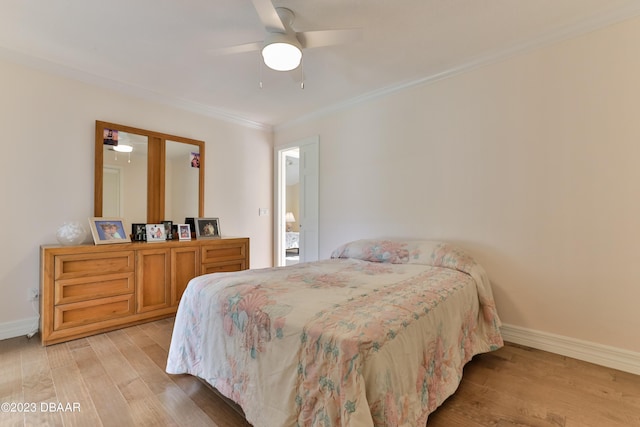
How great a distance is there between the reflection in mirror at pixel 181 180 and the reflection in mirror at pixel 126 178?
0.26 m

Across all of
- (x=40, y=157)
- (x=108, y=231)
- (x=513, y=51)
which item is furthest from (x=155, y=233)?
(x=513, y=51)

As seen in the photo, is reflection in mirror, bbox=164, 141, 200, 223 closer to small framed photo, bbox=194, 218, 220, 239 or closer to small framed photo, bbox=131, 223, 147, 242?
small framed photo, bbox=194, 218, 220, 239

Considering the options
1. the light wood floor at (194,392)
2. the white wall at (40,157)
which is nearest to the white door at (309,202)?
the white wall at (40,157)

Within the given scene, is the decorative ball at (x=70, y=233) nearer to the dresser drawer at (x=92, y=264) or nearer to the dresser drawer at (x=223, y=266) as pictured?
the dresser drawer at (x=92, y=264)

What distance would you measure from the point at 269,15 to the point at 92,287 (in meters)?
2.66

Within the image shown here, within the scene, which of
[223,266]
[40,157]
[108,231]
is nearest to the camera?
[40,157]

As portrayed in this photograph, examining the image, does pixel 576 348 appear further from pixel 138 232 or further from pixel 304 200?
pixel 138 232

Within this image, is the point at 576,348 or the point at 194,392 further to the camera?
the point at 576,348

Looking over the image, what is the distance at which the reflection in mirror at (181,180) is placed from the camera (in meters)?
3.52

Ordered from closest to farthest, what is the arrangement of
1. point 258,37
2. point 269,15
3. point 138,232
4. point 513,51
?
1. point 269,15
2. point 258,37
3. point 513,51
4. point 138,232

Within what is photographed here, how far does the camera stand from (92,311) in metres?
2.59

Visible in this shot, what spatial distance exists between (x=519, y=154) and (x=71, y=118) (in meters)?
4.15

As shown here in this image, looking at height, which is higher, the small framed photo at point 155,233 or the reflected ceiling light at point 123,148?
the reflected ceiling light at point 123,148

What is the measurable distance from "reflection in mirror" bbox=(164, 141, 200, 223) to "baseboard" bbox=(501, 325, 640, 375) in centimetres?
363
